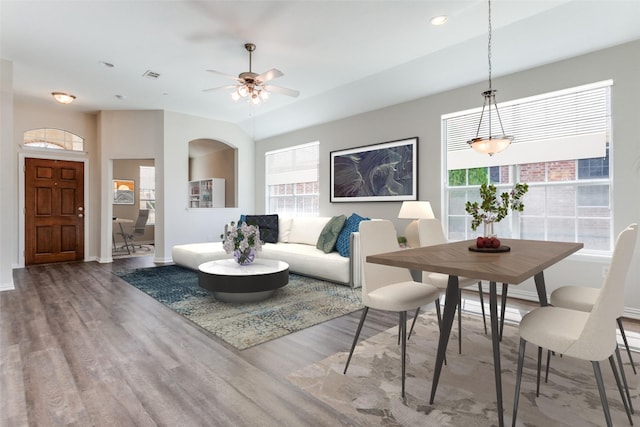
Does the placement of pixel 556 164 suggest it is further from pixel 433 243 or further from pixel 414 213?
pixel 433 243

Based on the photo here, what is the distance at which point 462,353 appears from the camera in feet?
7.96

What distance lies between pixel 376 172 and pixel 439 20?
95.8 inches

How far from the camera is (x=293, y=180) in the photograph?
688 centimetres

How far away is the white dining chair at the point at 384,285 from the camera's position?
2033 mm

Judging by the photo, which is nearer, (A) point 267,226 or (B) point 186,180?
(A) point 267,226

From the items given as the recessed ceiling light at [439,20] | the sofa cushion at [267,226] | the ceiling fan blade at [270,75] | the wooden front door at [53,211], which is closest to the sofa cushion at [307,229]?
the sofa cushion at [267,226]

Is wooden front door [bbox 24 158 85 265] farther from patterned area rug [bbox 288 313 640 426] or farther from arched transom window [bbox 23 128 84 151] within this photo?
patterned area rug [bbox 288 313 640 426]

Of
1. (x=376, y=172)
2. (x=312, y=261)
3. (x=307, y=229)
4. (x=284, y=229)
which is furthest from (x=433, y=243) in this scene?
(x=284, y=229)

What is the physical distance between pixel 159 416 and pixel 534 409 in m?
1.92

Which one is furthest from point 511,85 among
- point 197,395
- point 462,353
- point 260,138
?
point 260,138

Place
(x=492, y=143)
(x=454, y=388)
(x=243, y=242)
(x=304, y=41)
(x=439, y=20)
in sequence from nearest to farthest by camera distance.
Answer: (x=454, y=388) < (x=492, y=143) < (x=439, y=20) < (x=304, y=41) < (x=243, y=242)

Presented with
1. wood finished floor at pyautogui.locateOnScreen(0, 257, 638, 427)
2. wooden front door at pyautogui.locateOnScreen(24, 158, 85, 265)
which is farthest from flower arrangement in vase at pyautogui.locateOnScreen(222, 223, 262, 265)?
wooden front door at pyautogui.locateOnScreen(24, 158, 85, 265)

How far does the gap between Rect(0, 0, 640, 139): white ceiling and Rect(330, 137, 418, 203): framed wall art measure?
0.72 metres

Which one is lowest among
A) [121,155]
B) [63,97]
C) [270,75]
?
[121,155]
